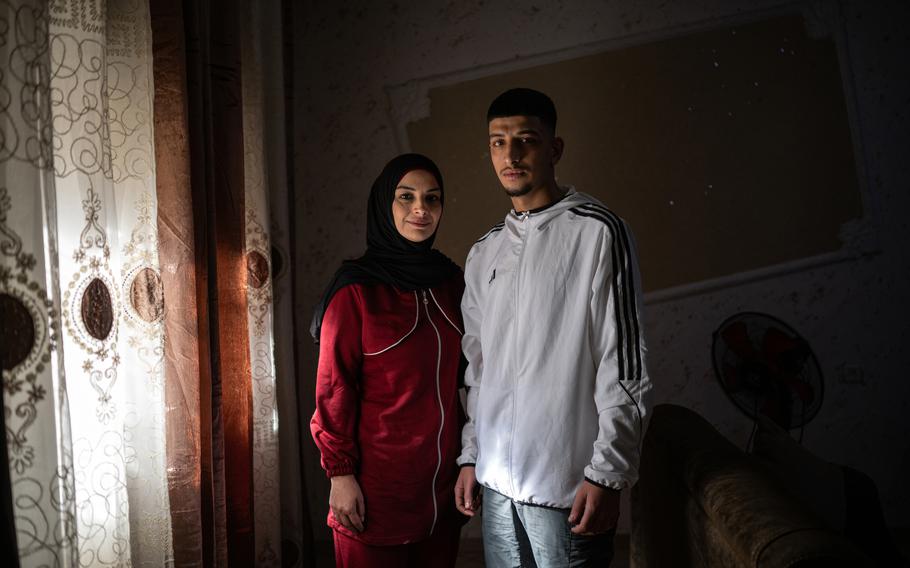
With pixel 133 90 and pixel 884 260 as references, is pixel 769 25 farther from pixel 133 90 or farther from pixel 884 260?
pixel 133 90

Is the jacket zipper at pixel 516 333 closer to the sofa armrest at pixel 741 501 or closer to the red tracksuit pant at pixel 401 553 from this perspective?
the red tracksuit pant at pixel 401 553

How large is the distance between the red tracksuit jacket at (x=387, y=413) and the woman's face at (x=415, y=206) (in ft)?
0.65

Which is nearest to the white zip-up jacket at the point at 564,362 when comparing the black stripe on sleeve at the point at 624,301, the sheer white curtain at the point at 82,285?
the black stripe on sleeve at the point at 624,301

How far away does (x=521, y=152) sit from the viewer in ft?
5.07

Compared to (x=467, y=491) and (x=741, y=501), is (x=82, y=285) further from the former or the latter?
(x=741, y=501)

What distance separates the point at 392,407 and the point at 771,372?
1805mm

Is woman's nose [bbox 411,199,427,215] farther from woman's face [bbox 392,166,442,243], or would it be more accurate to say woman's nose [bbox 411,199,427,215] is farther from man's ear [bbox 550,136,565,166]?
man's ear [bbox 550,136,565,166]

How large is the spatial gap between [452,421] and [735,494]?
693 mm

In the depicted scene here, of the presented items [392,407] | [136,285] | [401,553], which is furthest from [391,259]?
[401,553]

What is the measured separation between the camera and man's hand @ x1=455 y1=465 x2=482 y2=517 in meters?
1.56

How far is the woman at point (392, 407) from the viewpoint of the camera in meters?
1.55

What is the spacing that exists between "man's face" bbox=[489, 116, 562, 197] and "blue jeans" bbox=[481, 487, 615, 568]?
2.53 feet

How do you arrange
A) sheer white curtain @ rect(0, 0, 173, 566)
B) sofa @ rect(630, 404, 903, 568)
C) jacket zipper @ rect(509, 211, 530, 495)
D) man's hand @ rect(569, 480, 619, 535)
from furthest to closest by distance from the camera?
jacket zipper @ rect(509, 211, 530, 495), man's hand @ rect(569, 480, 619, 535), sofa @ rect(630, 404, 903, 568), sheer white curtain @ rect(0, 0, 173, 566)

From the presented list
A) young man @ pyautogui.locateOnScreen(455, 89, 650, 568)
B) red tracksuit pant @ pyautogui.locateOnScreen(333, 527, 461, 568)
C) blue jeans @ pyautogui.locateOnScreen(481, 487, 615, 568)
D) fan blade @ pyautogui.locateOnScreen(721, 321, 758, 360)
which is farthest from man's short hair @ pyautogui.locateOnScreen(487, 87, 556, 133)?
fan blade @ pyautogui.locateOnScreen(721, 321, 758, 360)
